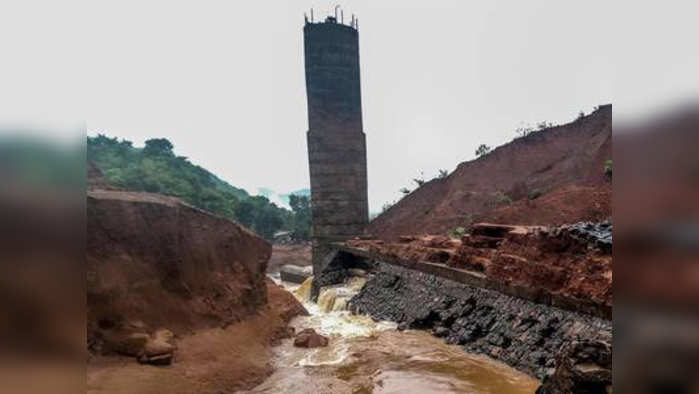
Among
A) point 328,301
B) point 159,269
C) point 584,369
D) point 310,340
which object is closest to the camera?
point 584,369

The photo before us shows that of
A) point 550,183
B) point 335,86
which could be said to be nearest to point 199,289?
point 335,86

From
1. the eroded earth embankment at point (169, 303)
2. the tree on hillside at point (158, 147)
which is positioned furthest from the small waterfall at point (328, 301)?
the tree on hillside at point (158, 147)

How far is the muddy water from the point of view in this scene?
6.86 metres

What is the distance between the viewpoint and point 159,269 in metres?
8.20

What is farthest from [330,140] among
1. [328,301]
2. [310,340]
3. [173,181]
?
[173,181]

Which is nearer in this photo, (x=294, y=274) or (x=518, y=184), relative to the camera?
(x=294, y=274)

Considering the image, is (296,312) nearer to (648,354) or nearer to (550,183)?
(648,354)

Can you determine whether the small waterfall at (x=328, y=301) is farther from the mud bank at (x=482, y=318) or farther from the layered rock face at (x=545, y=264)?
the layered rock face at (x=545, y=264)

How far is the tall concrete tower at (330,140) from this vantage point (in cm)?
2322

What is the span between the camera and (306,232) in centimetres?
4334

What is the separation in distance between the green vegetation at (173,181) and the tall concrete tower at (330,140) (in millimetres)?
15652

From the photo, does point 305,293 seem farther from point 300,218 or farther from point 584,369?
point 300,218

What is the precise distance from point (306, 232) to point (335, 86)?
2261cm

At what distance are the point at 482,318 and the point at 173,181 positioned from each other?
118 feet
